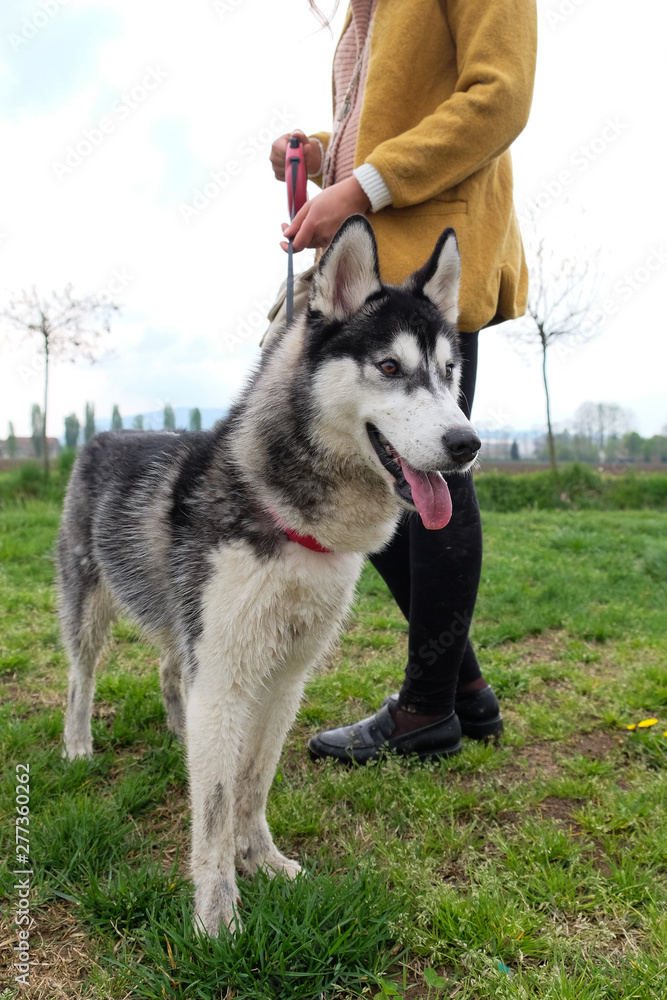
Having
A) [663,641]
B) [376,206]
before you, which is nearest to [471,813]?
[376,206]

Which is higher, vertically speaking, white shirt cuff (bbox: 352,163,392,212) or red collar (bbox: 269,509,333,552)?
white shirt cuff (bbox: 352,163,392,212)

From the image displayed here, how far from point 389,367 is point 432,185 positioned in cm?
74

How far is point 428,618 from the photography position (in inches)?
104

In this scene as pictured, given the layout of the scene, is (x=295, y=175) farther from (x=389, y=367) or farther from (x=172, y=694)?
(x=172, y=694)

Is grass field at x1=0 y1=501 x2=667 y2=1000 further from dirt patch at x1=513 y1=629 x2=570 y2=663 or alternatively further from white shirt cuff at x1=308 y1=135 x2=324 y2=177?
white shirt cuff at x1=308 y1=135 x2=324 y2=177

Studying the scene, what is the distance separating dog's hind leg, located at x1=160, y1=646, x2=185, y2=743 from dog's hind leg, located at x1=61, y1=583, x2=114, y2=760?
317 mm

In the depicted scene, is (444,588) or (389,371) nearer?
(389,371)

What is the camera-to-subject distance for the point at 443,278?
2115mm

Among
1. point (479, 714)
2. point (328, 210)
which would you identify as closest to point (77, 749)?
point (479, 714)

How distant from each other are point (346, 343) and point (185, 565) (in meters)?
0.86

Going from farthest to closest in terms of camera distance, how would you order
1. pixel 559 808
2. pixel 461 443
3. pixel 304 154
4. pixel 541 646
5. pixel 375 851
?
pixel 541 646
pixel 304 154
pixel 559 808
pixel 375 851
pixel 461 443

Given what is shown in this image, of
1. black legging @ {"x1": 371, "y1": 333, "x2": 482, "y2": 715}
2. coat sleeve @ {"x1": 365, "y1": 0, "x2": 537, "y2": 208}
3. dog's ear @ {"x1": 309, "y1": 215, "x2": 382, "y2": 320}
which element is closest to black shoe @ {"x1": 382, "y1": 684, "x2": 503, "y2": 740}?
black legging @ {"x1": 371, "y1": 333, "x2": 482, "y2": 715}

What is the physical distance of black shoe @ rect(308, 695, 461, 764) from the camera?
2777mm

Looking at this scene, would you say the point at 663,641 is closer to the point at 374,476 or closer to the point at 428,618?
the point at 428,618
